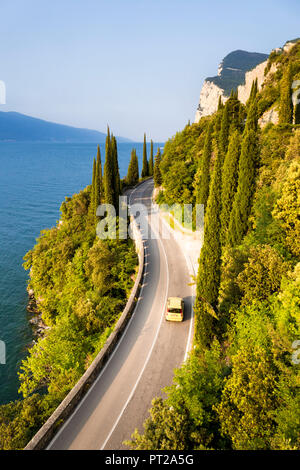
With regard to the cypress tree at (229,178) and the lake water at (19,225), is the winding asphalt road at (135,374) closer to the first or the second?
the cypress tree at (229,178)

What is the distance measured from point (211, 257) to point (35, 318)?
83.9 ft

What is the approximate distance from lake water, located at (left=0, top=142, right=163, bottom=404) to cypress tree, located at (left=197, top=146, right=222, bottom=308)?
18.6 meters

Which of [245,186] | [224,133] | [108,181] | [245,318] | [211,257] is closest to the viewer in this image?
[245,318]

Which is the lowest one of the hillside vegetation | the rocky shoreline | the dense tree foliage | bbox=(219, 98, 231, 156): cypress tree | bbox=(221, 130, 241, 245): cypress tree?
the rocky shoreline

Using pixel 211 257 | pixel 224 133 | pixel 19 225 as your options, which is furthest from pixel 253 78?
pixel 211 257

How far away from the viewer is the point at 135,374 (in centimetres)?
1530

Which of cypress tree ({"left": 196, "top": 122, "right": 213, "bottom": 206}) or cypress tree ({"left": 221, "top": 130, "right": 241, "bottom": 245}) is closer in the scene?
cypress tree ({"left": 221, "top": 130, "right": 241, "bottom": 245})

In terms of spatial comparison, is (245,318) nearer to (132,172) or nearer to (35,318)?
(35,318)

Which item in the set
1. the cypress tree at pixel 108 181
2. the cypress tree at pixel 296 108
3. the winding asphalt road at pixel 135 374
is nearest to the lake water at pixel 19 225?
the winding asphalt road at pixel 135 374

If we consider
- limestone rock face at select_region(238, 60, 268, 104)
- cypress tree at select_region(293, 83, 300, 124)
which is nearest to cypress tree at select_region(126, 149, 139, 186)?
limestone rock face at select_region(238, 60, 268, 104)

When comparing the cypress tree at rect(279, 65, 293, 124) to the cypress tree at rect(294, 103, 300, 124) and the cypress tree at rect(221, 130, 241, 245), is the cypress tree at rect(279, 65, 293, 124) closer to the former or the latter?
the cypress tree at rect(294, 103, 300, 124)

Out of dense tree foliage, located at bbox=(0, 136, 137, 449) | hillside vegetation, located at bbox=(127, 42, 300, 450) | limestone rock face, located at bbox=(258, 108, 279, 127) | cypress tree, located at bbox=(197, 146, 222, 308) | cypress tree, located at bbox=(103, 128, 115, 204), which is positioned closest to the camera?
hillside vegetation, located at bbox=(127, 42, 300, 450)

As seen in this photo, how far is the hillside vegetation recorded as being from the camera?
9352 millimetres
